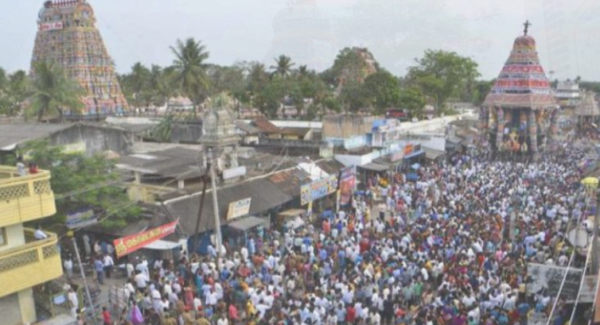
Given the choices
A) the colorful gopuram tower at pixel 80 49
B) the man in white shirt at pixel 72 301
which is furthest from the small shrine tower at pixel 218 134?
the colorful gopuram tower at pixel 80 49

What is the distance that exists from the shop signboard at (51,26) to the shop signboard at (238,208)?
35.1 meters

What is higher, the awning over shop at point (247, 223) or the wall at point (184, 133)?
the wall at point (184, 133)

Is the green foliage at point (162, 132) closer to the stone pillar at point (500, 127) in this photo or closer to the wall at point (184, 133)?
the wall at point (184, 133)

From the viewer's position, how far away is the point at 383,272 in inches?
552

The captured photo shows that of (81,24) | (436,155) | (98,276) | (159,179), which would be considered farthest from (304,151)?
(81,24)

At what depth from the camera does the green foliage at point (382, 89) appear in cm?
4825

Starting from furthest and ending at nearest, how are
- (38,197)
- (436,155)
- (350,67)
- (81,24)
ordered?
(350,67) < (81,24) < (436,155) < (38,197)

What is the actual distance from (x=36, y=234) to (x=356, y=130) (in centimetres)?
2156

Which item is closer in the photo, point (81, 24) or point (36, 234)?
point (36, 234)

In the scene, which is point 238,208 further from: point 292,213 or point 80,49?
point 80,49

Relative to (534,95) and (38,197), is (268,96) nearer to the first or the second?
(534,95)

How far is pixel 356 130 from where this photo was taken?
31156mm

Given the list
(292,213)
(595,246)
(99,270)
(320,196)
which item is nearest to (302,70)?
(320,196)

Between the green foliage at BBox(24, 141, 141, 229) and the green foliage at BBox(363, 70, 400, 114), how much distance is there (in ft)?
112
